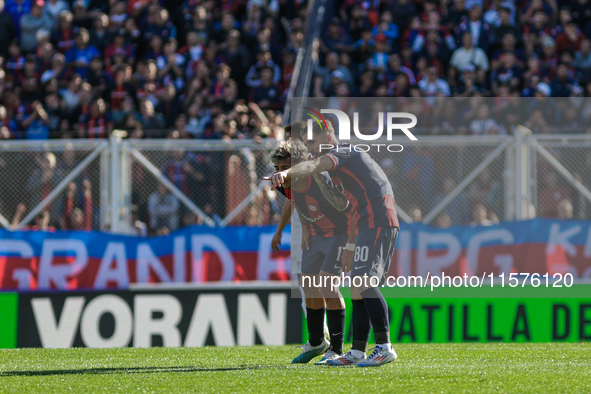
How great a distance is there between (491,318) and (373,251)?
127 inches

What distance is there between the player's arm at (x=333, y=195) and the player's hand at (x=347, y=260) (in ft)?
1.06

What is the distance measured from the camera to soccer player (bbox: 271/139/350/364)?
20.4ft

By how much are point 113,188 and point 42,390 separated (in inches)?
191

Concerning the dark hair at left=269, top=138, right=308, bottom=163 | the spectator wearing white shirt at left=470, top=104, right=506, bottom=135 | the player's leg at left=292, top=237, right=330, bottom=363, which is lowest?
the player's leg at left=292, top=237, right=330, bottom=363

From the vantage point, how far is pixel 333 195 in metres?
6.27

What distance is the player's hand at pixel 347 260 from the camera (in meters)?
6.29

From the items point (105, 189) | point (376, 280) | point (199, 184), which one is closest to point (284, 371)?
point (376, 280)

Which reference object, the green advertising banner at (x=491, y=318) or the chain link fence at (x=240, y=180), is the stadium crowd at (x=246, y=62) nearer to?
the chain link fence at (x=240, y=180)

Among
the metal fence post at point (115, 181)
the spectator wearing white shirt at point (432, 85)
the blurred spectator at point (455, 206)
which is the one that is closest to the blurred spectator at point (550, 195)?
the blurred spectator at point (455, 206)

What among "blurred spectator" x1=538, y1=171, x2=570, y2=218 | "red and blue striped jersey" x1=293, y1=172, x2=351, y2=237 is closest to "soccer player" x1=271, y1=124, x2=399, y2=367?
"red and blue striped jersey" x1=293, y1=172, x2=351, y2=237

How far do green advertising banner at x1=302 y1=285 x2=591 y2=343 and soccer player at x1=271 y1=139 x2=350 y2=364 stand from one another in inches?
85.4

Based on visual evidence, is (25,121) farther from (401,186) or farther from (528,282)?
(528,282)

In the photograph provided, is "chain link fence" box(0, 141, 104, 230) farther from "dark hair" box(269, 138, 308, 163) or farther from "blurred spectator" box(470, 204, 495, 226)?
"dark hair" box(269, 138, 308, 163)

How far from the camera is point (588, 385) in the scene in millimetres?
5207
